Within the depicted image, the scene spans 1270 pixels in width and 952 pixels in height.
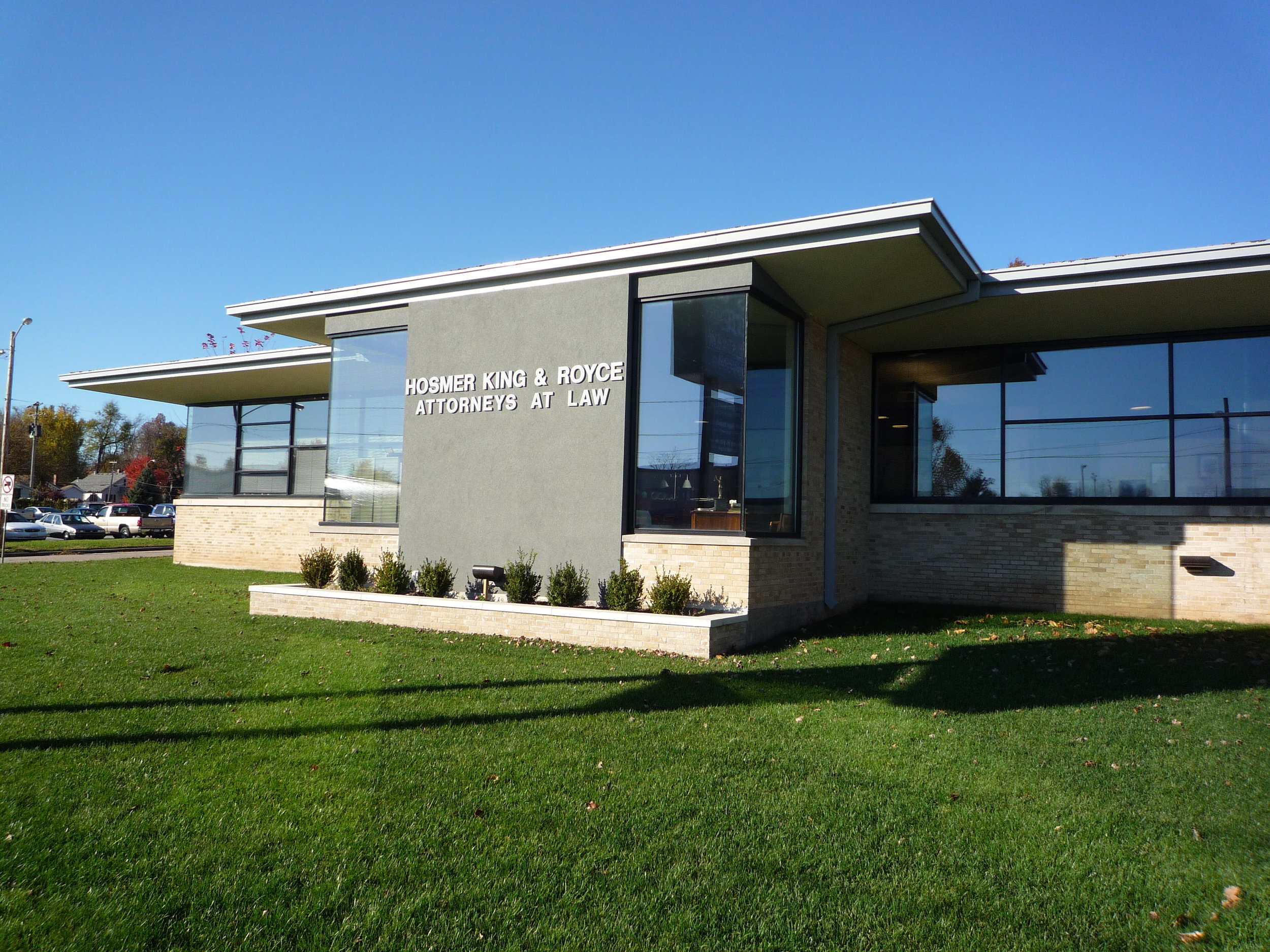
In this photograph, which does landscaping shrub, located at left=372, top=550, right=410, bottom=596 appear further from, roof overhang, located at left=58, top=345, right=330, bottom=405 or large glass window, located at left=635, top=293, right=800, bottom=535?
roof overhang, located at left=58, top=345, right=330, bottom=405

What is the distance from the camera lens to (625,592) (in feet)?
33.2

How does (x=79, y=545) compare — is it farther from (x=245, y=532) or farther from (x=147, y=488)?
(x=147, y=488)

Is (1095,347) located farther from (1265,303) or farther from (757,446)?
(757,446)

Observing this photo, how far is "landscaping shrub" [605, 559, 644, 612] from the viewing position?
1013 centimetres

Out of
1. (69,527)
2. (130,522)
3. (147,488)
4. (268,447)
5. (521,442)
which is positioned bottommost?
(69,527)

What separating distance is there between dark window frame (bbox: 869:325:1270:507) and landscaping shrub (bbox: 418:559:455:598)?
705cm

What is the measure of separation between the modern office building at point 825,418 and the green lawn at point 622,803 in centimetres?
305

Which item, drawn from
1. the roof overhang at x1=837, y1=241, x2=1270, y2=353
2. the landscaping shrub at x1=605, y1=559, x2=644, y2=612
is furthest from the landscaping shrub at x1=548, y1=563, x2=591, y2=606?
the roof overhang at x1=837, y1=241, x2=1270, y2=353

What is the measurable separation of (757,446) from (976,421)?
15.8 feet

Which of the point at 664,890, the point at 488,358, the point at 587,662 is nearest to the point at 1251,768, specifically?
the point at 664,890

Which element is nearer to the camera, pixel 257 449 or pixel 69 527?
pixel 257 449

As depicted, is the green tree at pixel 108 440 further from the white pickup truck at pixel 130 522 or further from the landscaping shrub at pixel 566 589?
the landscaping shrub at pixel 566 589

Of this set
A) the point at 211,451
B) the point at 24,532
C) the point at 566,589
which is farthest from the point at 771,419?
the point at 24,532

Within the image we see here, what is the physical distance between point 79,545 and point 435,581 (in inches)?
1108
